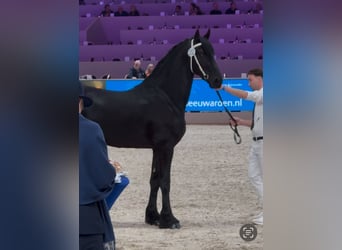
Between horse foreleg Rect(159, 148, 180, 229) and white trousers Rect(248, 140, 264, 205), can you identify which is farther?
horse foreleg Rect(159, 148, 180, 229)

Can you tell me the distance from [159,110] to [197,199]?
5.13 feet

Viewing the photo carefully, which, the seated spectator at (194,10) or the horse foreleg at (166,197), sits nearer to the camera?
the horse foreleg at (166,197)

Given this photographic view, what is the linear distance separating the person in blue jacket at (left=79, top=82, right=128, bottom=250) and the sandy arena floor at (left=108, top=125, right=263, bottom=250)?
6.39 feet

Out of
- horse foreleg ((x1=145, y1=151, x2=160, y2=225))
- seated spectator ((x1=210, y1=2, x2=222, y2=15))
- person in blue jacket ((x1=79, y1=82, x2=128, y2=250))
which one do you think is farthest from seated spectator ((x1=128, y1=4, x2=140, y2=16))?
person in blue jacket ((x1=79, y1=82, x2=128, y2=250))

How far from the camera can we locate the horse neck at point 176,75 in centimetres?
464

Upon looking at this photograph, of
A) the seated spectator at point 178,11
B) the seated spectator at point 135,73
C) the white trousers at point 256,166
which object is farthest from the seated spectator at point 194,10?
the white trousers at point 256,166

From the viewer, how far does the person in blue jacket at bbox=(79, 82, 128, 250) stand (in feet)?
6.64

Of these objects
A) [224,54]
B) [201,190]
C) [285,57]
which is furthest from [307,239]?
[224,54]

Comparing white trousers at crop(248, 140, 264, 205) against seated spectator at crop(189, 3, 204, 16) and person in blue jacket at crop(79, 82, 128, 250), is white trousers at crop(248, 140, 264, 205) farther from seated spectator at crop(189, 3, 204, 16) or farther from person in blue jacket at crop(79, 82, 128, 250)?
seated spectator at crop(189, 3, 204, 16)

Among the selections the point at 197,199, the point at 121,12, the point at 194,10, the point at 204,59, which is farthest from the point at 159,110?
the point at 121,12

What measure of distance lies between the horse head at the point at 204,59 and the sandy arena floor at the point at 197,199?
3.96 feet

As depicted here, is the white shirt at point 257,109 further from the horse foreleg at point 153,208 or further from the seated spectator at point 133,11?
the seated spectator at point 133,11

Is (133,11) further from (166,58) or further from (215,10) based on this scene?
(166,58)

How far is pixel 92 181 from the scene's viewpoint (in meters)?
2.06
